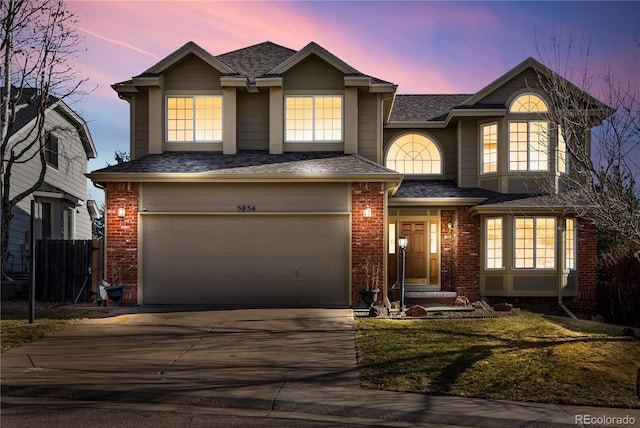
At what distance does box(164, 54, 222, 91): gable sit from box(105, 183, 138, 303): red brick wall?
11.9 ft

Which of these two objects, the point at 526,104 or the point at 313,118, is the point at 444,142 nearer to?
the point at 526,104

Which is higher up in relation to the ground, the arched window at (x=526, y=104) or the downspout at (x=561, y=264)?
the arched window at (x=526, y=104)

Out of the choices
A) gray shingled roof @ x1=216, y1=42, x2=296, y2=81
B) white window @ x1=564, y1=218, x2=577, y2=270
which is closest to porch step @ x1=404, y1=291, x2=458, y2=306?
white window @ x1=564, y1=218, x2=577, y2=270

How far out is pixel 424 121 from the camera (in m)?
20.4

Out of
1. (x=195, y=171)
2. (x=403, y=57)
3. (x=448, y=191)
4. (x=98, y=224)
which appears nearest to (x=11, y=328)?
(x=195, y=171)

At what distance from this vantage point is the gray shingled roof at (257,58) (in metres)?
18.8

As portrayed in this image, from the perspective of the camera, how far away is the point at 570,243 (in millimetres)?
18531

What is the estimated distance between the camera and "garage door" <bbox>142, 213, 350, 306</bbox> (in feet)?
51.6

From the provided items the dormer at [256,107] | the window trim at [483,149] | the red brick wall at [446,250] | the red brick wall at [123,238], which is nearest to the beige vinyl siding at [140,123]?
the dormer at [256,107]

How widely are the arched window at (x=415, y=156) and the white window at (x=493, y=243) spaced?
2866 millimetres

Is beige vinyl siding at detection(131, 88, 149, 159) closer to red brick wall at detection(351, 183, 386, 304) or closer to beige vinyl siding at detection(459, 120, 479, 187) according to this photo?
red brick wall at detection(351, 183, 386, 304)

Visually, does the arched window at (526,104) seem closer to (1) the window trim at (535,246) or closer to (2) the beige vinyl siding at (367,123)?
(1) the window trim at (535,246)

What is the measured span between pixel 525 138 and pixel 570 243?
360cm

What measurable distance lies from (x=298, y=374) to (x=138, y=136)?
11.4m
